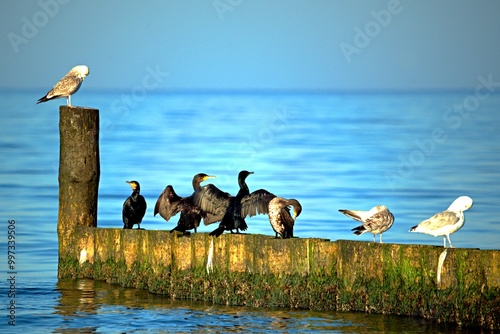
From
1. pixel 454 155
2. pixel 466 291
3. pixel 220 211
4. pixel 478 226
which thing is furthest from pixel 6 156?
pixel 466 291

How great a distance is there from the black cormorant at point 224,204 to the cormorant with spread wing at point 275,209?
0.41 ft

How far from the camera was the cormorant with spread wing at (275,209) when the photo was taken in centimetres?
1568

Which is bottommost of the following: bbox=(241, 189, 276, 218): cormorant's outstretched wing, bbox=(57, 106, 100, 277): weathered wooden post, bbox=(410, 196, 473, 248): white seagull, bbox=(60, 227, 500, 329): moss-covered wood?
bbox=(60, 227, 500, 329): moss-covered wood

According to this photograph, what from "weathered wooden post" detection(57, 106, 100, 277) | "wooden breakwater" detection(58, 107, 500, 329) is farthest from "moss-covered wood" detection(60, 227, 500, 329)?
"weathered wooden post" detection(57, 106, 100, 277)

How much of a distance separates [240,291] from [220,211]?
1401mm

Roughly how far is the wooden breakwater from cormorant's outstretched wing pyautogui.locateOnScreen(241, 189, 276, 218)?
0.63m

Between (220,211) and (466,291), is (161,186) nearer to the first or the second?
(220,211)

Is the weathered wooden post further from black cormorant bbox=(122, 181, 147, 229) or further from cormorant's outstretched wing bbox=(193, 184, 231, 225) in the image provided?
cormorant's outstretched wing bbox=(193, 184, 231, 225)

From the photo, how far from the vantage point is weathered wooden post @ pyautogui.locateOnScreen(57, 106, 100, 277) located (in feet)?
58.2

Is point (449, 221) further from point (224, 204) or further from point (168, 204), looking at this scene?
point (168, 204)

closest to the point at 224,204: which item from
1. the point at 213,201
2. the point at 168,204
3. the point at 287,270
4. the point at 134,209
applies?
the point at 213,201

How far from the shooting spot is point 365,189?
33094 mm

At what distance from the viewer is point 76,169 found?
1781 cm

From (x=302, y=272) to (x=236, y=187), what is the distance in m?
17.2
